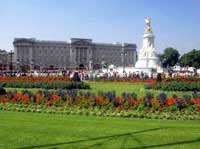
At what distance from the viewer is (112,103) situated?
48.5 feet

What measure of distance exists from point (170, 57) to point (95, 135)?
420ft

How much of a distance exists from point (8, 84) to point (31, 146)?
23781 millimetres

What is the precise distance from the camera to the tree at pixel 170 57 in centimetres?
13450

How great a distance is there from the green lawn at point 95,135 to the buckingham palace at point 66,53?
143716 mm

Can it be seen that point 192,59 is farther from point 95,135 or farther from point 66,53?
point 95,135

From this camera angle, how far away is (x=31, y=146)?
7.91 m

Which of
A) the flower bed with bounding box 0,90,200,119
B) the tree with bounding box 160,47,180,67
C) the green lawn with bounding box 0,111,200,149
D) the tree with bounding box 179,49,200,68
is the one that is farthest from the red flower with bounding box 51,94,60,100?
the tree with bounding box 160,47,180,67

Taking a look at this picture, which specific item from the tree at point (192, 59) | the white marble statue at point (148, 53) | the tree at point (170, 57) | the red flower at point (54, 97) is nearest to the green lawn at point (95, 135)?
the red flower at point (54, 97)

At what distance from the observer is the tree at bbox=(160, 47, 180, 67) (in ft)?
441

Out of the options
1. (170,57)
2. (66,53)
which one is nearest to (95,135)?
(170,57)

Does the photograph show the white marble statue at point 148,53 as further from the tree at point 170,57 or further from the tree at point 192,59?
the tree at point 170,57

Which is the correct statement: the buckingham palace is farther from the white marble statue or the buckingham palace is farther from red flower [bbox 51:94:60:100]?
red flower [bbox 51:94:60:100]

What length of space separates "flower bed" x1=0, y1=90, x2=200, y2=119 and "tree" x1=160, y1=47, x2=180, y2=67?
397 feet

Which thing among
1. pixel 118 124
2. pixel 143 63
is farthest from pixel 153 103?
pixel 143 63
